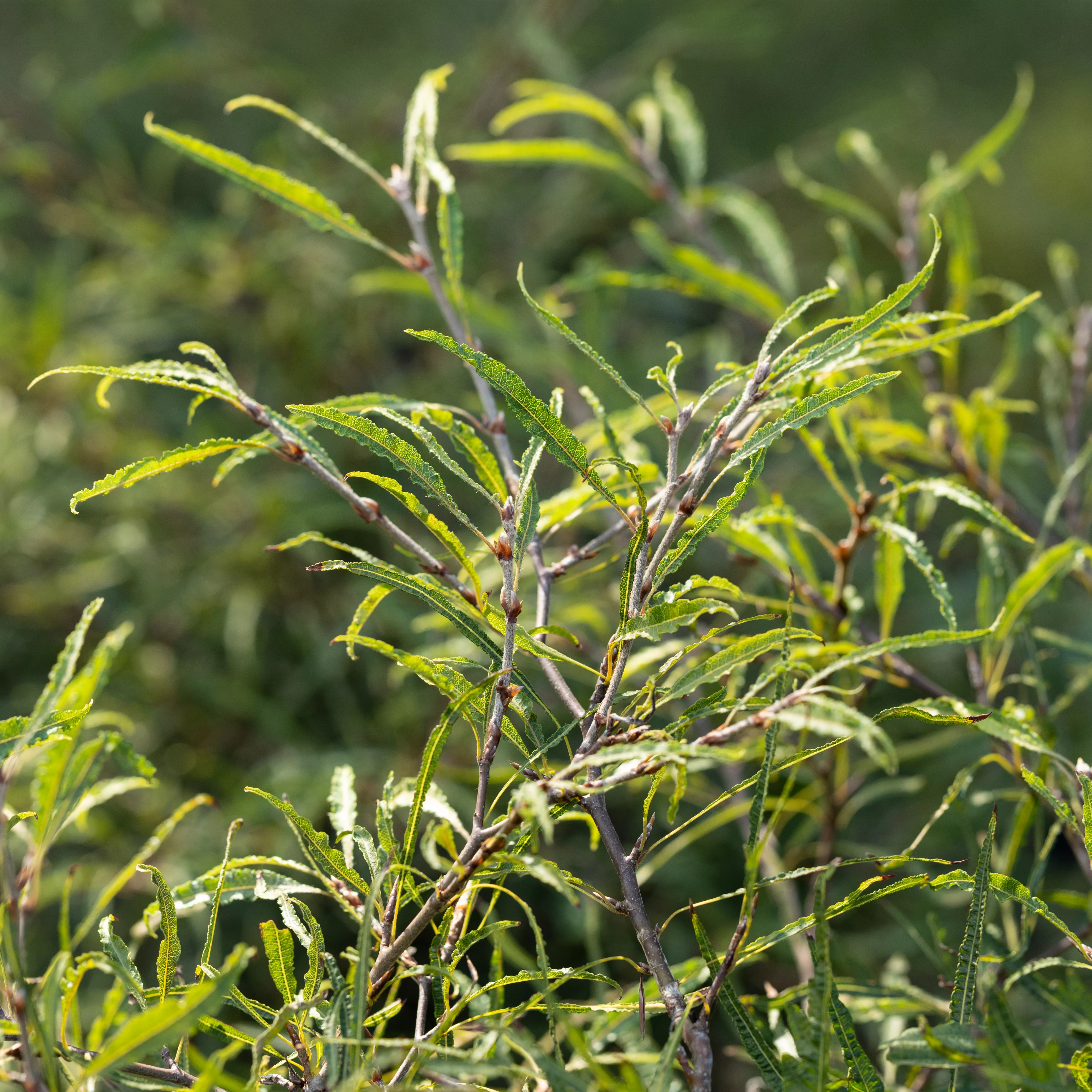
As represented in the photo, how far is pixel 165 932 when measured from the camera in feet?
0.87

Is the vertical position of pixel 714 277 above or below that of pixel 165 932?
above

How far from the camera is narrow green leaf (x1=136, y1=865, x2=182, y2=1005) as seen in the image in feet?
0.86

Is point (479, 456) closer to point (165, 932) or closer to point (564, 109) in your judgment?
point (165, 932)

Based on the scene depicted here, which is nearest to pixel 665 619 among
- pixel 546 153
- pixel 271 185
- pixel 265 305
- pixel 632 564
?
pixel 632 564

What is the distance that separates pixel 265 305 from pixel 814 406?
2.64 ft

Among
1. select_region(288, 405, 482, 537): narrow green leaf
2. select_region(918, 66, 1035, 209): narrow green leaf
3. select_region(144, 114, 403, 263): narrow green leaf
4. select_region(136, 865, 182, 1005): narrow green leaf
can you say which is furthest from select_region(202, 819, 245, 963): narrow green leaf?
select_region(918, 66, 1035, 209): narrow green leaf

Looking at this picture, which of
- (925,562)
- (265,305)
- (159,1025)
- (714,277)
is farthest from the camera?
(265,305)

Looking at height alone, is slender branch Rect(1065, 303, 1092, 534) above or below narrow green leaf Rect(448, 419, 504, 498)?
below

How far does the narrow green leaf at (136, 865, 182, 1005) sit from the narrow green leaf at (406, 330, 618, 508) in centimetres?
17

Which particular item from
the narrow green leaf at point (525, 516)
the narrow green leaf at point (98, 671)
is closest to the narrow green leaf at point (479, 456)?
the narrow green leaf at point (525, 516)

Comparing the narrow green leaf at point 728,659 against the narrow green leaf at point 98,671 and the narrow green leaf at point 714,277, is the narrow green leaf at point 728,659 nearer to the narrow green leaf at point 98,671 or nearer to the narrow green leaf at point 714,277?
the narrow green leaf at point 98,671

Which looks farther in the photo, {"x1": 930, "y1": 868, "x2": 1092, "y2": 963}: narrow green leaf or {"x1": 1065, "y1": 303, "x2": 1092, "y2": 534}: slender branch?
{"x1": 1065, "y1": 303, "x2": 1092, "y2": 534}: slender branch

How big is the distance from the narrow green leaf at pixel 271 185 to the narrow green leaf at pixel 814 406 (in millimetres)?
164

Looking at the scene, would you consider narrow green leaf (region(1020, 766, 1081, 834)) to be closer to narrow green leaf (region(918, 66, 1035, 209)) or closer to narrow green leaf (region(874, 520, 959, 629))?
narrow green leaf (region(874, 520, 959, 629))
